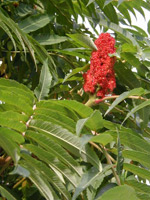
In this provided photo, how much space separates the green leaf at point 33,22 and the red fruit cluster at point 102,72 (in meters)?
0.27

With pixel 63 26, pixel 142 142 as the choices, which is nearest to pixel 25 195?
pixel 142 142

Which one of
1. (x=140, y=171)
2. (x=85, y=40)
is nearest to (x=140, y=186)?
(x=140, y=171)

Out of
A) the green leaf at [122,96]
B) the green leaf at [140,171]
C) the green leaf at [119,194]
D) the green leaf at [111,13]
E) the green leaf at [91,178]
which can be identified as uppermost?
the green leaf at [111,13]

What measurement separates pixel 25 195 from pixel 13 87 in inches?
20.0

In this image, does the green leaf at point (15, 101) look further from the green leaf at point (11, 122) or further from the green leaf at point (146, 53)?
the green leaf at point (146, 53)

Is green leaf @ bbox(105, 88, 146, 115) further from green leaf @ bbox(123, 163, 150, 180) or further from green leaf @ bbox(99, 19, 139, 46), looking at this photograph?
green leaf @ bbox(99, 19, 139, 46)

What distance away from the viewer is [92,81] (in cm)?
133

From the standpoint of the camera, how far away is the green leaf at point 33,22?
1.52 m

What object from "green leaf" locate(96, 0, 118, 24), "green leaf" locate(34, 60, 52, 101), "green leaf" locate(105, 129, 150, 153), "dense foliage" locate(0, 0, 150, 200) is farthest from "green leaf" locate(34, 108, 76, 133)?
"green leaf" locate(96, 0, 118, 24)

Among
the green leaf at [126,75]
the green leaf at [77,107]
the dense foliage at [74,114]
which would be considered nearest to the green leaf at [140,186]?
the dense foliage at [74,114]

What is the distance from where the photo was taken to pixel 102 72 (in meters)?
1.32

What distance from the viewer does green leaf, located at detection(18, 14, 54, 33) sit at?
1521 millimetres

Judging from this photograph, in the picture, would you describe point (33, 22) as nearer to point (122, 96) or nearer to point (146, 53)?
point (146, 53)

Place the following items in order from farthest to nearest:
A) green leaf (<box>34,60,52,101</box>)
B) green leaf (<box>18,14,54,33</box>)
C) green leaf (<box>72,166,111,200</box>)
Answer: green leaf (<box>18,14,54,33</box>), green leaf (<box>34,60,52,101</box>), green leaf (<box>72,166,111,200</box>)
